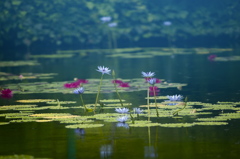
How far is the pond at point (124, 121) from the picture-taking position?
4695 millimetres

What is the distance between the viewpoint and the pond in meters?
4.70

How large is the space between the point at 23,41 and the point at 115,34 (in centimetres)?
291

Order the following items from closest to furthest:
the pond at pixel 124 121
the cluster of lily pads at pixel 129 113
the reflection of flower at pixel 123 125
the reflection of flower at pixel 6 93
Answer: the pond at pixel 124 121 → the reflection of flower at pixel 123 125 → the cluster of lily pads at pixel 129 113 → the reflection of flower at pixel 6 93

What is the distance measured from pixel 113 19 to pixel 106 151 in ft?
57.4

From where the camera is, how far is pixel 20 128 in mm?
5707

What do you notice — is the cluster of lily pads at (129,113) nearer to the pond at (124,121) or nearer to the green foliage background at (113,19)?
the pond at (124,121)

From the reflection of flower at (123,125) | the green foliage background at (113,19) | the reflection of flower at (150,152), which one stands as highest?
the green foliage background at (113,19)

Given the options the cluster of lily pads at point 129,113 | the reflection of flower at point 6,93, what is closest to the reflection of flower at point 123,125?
the cluster of lily pads at point 129,113

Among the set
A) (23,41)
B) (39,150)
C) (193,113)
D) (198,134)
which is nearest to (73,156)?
(39,150)

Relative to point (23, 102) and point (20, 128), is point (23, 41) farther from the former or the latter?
point (20, 128)

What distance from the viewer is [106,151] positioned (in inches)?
183

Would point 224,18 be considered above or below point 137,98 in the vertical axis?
above

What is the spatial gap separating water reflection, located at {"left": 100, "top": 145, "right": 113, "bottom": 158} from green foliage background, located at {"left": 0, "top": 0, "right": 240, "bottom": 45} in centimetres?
1546

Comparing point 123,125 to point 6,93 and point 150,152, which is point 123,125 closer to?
point 150,152
